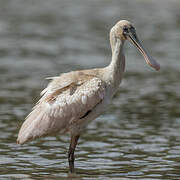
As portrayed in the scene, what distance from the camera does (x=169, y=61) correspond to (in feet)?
73.5

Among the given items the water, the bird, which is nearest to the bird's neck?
the bird

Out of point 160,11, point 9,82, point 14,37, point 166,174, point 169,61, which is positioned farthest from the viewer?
point 160,11

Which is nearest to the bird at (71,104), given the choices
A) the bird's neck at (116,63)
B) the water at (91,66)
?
the bird's neck at (116,63)

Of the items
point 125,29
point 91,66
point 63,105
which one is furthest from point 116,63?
point 91,66

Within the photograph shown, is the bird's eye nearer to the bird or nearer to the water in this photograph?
the bird

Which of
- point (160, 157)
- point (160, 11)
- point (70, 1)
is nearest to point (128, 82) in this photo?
point (160, 157)

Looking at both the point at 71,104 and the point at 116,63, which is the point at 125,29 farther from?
the point at 71,104

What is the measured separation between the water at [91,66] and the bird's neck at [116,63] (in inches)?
60.1

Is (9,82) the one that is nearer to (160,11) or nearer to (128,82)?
(128,82)

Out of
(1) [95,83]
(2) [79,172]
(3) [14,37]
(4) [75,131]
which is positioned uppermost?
(3) [14,37]

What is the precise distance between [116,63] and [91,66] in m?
10.5

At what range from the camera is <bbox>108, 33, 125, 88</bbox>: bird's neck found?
35.1 feet

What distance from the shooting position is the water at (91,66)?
36.5 feet

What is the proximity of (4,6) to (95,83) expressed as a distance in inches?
928
